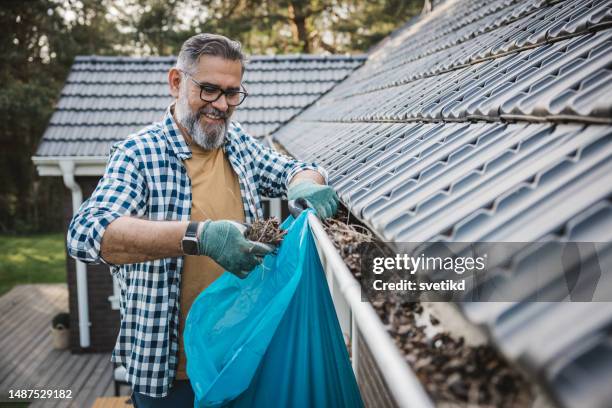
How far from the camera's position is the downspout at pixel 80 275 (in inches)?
265

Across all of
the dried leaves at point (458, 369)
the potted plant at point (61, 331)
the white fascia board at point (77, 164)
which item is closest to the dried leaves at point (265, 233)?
the dried leaves at point (458, 369)

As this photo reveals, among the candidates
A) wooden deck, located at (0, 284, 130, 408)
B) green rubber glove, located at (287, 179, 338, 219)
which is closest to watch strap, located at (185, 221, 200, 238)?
green rubber glove, located at (287, 179, 338, 219)

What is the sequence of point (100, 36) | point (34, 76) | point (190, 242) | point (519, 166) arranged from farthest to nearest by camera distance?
point (100, 36)
point (34, 76)
point (190, 242)
point (519, 166)

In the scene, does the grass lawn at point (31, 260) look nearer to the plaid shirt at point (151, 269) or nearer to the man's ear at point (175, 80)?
the man's ear at point (175, 80)

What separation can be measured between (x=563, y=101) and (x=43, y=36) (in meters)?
20.3

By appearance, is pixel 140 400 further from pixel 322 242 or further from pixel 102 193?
pixel 322 242

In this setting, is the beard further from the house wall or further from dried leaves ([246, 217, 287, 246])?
the house wall

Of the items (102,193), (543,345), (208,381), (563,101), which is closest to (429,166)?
(563,101)

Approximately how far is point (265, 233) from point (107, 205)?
662mm

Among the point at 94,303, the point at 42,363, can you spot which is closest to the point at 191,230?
the point at 94,303

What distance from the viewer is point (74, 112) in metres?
7.39

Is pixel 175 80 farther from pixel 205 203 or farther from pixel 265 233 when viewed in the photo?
pixel 265 233

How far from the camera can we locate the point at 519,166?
4.15 ft

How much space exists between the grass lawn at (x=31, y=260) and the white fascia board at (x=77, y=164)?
457 cm
